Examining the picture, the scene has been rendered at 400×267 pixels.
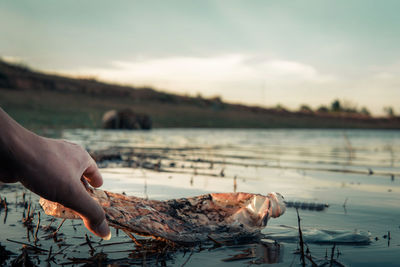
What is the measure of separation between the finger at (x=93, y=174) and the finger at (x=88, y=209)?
0.13m

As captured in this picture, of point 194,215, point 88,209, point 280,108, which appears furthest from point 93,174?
point 280,108

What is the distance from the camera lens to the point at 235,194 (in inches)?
99.6

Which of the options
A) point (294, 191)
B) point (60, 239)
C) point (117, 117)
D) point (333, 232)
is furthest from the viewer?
point (117, 117)

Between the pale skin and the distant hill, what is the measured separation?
1567cm

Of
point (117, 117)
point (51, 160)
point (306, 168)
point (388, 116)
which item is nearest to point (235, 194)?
point (51, 160)

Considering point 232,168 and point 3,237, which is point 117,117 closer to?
point 232,168

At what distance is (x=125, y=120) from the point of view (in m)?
19.9

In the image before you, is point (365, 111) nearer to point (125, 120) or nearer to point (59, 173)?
→ point (125, 120)

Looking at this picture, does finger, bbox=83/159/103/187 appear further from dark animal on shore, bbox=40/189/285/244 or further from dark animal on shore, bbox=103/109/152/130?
dark animal on shore, bbox=103/109/152/130

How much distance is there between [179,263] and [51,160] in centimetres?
88

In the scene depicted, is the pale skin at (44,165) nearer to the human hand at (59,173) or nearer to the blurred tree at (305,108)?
the human hand at (59,173)

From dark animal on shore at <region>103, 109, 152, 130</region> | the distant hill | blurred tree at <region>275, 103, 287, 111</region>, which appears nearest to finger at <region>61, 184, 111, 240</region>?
the distant hill

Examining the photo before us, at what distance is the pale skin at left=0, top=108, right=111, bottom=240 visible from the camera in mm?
1385

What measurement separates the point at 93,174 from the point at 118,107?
27.0 meters
